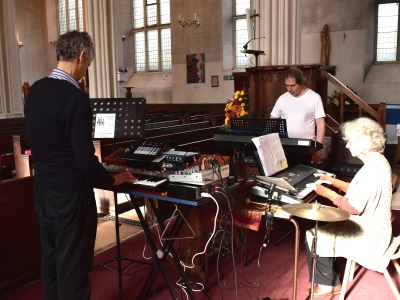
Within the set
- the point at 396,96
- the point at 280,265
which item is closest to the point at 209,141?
the point at 280,265

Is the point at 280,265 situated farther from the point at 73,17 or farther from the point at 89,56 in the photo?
the point at 73,17

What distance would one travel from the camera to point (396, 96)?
11.1m

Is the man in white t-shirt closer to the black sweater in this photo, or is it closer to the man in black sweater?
the man in black sweater

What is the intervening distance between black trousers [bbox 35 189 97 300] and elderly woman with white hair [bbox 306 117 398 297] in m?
1.46

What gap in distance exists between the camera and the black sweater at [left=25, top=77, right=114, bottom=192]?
218 centimetres

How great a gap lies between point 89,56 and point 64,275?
4.08 ft

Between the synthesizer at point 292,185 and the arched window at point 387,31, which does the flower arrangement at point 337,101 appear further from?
the synthesizer at point 292,185

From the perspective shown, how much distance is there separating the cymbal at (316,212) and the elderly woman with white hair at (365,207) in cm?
29

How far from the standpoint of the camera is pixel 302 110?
4.45 metres

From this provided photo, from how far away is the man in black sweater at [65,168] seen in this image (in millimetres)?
2193

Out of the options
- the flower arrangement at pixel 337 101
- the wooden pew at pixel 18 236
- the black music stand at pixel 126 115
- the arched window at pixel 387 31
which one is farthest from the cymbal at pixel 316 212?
the arched window at pixel 387 31

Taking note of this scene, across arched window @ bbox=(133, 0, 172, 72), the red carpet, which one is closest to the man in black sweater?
the red carpet

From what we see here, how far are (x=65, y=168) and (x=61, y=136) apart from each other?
18 cm

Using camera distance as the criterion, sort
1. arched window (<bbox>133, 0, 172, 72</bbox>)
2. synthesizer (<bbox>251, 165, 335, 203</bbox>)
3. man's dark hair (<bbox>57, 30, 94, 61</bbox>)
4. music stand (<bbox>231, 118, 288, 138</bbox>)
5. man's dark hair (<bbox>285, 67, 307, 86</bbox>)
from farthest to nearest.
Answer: arched window (<bbox>133, 0, 172, 72</bbox>), man's dark hair (<bbox>285, 67, 307, 86</bbox>), music stand (<bbox>231, 118, 288, 138</bbox>), synthesizer (<bbox>251, 165, 335, 203</bbox>), man's dark hair (<bbox>57, 30, 94, 61</bbox>)
